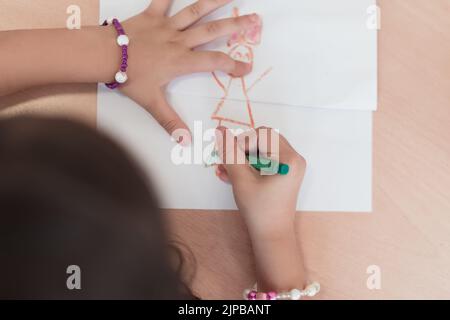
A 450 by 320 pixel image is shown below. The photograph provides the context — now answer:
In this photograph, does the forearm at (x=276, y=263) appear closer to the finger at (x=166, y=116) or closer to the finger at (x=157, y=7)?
the finger at (x=166, y=116)

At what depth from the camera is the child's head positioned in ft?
0.82

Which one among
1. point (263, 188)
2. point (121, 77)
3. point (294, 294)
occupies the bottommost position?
point (294, 294)

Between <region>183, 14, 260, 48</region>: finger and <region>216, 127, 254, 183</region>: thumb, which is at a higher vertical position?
<region>183, 14, 260, 48</region>: finger

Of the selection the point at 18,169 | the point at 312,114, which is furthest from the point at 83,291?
the point at 312,114

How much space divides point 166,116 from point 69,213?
276mm

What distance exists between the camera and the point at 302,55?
1.86 feet

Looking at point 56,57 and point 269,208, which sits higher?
point 56,57

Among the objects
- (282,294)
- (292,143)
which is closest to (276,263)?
(282,294)

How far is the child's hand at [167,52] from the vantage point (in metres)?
0.51

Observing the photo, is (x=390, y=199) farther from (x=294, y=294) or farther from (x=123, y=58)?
(x=123, y=58)

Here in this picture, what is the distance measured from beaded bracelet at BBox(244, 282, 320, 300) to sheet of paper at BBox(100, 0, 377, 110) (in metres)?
0.22

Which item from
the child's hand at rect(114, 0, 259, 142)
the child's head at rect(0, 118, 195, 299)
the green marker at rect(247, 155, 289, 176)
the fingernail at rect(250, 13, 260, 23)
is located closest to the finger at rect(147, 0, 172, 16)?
the child's hand at rect(114, 0, 259, 142)

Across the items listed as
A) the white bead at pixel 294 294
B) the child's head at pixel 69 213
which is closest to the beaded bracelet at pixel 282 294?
the white bead at pixel 294 294

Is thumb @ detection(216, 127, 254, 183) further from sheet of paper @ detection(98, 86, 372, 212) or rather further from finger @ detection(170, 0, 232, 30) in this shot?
finger @ detection(170, 0, 232, 30)
